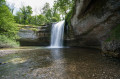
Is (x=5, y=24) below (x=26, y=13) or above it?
below

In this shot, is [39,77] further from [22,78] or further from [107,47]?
[107,47]

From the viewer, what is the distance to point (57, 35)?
53.7 ft

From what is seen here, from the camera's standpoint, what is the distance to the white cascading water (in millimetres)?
15734

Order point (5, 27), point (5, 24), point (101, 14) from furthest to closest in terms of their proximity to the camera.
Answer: point (5, 27), point (5, 24), point (101, 14)

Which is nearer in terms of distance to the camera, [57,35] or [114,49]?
[114,49]

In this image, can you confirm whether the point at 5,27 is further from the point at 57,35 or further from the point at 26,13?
the point at 26,13

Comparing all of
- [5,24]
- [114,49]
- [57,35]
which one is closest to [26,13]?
[5,24]

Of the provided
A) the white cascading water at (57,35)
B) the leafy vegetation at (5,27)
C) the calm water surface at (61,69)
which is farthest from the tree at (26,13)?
the calm water surface at (61,69)

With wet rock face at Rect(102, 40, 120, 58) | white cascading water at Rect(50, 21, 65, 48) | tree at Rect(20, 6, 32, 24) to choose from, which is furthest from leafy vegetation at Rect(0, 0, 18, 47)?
tree at Rect(20, 6, 32, 24)

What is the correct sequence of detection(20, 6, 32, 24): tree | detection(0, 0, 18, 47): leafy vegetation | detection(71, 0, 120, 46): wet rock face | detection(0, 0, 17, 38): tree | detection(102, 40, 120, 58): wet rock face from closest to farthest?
detection(102, 40, 120, 58): wet rock face, detection(71, 0, 120, 46): wet rock face, detection(0, 0, 18, 47): leafy vegetation, detection(0, 0, 17, 38): tree, detection(20, 6, 32, 24): tree

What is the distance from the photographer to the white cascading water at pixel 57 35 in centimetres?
1573

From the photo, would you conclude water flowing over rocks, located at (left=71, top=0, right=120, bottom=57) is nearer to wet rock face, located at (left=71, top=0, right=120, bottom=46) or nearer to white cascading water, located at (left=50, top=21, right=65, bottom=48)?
wet rock face, located at (left=71, top=0, right=120, bottom=46)

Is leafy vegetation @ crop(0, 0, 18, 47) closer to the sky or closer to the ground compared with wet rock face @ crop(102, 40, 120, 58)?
closer to the sky

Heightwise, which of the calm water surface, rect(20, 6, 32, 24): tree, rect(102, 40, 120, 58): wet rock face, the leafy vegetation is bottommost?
the calm water surface
